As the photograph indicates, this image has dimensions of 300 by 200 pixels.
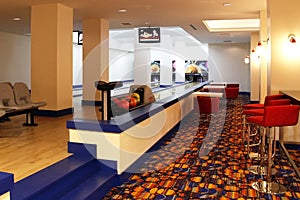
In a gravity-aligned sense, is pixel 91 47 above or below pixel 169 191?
above

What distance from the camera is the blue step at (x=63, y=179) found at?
8.86ft

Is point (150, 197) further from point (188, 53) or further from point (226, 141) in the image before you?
point (188, 53)

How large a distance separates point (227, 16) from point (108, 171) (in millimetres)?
6857

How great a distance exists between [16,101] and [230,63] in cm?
1330

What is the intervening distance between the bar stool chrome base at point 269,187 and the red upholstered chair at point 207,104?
5.53 m

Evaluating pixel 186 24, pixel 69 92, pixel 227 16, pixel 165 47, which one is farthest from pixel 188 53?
pixel 69 92

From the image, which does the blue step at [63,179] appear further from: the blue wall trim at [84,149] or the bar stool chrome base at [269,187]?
the bar stool chrome base at [269,187]

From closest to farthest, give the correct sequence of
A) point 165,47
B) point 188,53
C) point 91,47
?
point 91,47, point 165,47, point 188,53

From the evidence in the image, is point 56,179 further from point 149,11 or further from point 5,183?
point 149,11

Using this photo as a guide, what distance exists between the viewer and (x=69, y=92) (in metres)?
8.00

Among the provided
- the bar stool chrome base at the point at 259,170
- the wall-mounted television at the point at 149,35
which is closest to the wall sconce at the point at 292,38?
the bar stool chrome base at the point at 259,170

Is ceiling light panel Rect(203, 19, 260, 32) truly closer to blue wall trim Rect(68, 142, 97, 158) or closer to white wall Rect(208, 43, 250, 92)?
white wall Rect(208, 43, 250, 92)

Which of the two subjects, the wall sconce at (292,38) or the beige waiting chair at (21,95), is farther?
the beige waiting chair at (21,95)

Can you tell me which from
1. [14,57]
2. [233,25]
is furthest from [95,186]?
[14,57]
